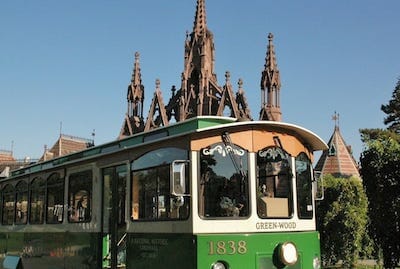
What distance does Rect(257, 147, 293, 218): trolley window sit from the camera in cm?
766

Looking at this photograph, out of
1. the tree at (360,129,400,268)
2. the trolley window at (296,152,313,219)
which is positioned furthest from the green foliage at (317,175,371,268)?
the trolley window at (296,152,313,219)

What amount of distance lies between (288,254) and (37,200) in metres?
6.70

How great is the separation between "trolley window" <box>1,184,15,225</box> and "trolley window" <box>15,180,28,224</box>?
374 mm

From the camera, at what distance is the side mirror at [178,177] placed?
23.0 feet

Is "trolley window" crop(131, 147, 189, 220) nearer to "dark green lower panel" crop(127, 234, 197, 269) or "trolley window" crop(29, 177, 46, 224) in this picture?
"dark green lower panel" crop(127, 234, 197, 269)

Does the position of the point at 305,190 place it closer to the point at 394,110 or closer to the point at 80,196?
the point at 80,196

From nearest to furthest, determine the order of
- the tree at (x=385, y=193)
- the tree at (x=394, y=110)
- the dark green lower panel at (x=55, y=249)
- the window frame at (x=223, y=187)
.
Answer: the window frame at (x=223, y=187) → the dark green lower panel at (x=55, y=249) → the tree at (x=385, y=193) → the tree at (x=394, y=110)

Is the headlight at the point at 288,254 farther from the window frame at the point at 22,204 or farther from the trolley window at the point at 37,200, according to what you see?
the window frame at the point at 22,204

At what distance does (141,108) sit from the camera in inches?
1967

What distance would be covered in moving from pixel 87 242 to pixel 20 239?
4354mm

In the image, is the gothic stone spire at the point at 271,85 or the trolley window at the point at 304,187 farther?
the gothic stone spire at the point at 271,85

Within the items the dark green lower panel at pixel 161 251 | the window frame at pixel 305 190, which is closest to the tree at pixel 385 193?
the window frame at pixel 305 190

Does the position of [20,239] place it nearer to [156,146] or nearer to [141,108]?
[156,146]

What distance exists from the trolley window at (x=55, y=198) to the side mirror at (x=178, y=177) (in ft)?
14.5
